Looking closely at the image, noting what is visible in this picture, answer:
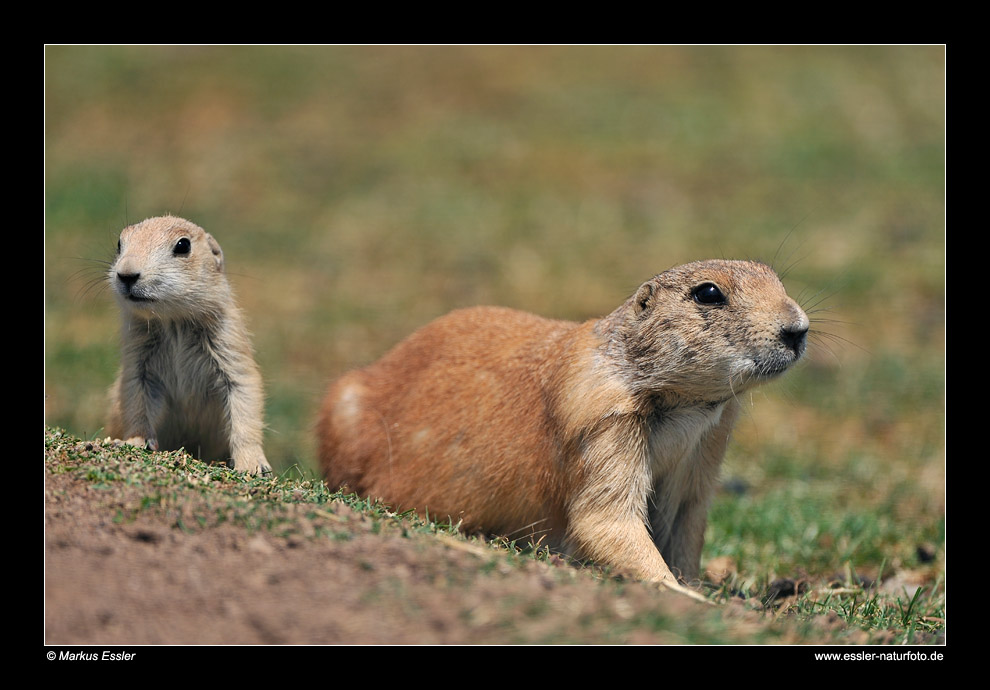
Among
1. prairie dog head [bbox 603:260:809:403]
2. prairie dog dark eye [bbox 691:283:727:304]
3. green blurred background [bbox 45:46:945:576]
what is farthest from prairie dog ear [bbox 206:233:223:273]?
prairie dog dark eye [bbox 691:283:727:304]

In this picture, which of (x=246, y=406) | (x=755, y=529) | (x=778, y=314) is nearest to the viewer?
(x=778, y=314)

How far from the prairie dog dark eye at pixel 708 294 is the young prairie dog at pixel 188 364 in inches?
111

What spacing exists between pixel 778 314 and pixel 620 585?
1783 millimetres

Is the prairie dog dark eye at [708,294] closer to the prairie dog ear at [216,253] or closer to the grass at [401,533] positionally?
the grass at [401,533]

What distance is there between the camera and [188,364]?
6719 mm

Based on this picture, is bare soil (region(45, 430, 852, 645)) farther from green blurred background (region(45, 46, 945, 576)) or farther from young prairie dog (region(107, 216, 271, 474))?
green blurred background (region(45, 46, 945, 576))

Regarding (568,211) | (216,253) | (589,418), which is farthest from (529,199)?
(589,418)

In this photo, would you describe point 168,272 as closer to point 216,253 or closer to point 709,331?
point 216,253

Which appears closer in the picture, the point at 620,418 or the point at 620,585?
the point at 620,585

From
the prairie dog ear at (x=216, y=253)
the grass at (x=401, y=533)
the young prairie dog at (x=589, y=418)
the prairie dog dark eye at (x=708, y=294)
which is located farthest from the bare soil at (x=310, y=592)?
the prairie dog ear at (x=216, y=253)

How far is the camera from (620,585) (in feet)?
16.5

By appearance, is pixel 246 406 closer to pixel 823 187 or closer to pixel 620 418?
pixel 620 418

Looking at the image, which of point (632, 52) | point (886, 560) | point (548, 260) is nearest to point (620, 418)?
point (886, 560)

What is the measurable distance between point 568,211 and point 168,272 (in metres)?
9.95
